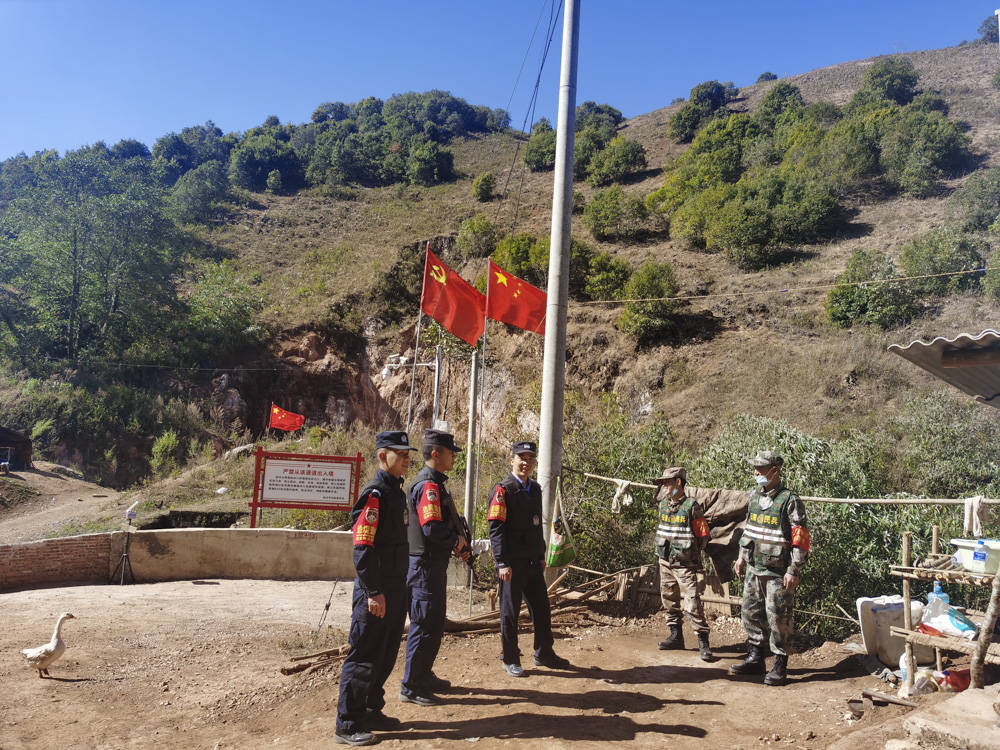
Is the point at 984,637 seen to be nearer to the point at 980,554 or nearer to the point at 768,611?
the point at 980,554

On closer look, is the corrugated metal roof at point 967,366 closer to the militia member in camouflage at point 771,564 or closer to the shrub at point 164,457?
the militia member in camouflage at point 771,564

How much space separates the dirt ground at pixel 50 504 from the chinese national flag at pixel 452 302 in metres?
13.2

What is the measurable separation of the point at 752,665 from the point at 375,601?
3.15 metres

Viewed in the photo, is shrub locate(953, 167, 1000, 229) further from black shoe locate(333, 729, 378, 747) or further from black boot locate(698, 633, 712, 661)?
black shoe locate(333, 729, 378, 747)

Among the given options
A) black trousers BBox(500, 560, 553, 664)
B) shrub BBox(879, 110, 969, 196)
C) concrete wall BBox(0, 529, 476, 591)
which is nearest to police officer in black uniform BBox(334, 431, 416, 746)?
black trousers BBox(500, 560, 553, 664)

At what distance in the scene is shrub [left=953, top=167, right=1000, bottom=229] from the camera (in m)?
22.2

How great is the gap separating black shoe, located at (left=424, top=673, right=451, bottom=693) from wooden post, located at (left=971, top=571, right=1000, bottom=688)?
11.3 feet

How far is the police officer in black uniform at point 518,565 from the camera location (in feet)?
17.1

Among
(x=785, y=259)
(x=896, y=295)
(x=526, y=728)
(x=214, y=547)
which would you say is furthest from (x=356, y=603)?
(x=785, y=259)

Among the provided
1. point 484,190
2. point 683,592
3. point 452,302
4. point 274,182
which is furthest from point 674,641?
point 274,182

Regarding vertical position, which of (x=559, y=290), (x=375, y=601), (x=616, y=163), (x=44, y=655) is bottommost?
(x=44, y=655)

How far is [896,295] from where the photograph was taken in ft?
62.1

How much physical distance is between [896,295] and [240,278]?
1299 inches

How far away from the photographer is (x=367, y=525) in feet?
13.2
